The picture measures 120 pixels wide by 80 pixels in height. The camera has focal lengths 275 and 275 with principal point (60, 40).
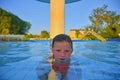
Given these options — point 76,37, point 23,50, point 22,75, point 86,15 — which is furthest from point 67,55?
point 23,50

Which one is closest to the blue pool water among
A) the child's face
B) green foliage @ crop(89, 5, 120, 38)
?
green foliage @ crop(89, 5, 120, 38)

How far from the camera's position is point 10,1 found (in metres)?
2.83

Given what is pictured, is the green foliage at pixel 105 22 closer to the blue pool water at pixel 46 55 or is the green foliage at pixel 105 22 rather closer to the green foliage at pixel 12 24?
the blue pool water at pixel 46 55

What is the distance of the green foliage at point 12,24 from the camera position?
9.16ft

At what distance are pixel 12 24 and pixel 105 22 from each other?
3.13 feet

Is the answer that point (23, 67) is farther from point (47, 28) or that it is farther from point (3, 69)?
point (47, 28)

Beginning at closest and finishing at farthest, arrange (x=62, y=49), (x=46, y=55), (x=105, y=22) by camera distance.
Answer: (x=62, y=49) < (x=46, y=55) < (x=105, y=22)

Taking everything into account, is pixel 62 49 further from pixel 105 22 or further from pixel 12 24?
pixel 12 24

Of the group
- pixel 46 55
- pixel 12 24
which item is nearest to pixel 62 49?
pixel 46 55

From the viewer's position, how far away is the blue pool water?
7.83 ft

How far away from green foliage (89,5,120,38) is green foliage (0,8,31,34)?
26.4 inches

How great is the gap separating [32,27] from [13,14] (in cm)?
26

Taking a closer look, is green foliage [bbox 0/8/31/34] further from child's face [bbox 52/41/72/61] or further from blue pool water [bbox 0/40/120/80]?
child's face [bbox 52/41/72/61]

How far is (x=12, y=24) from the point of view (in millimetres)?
2857
